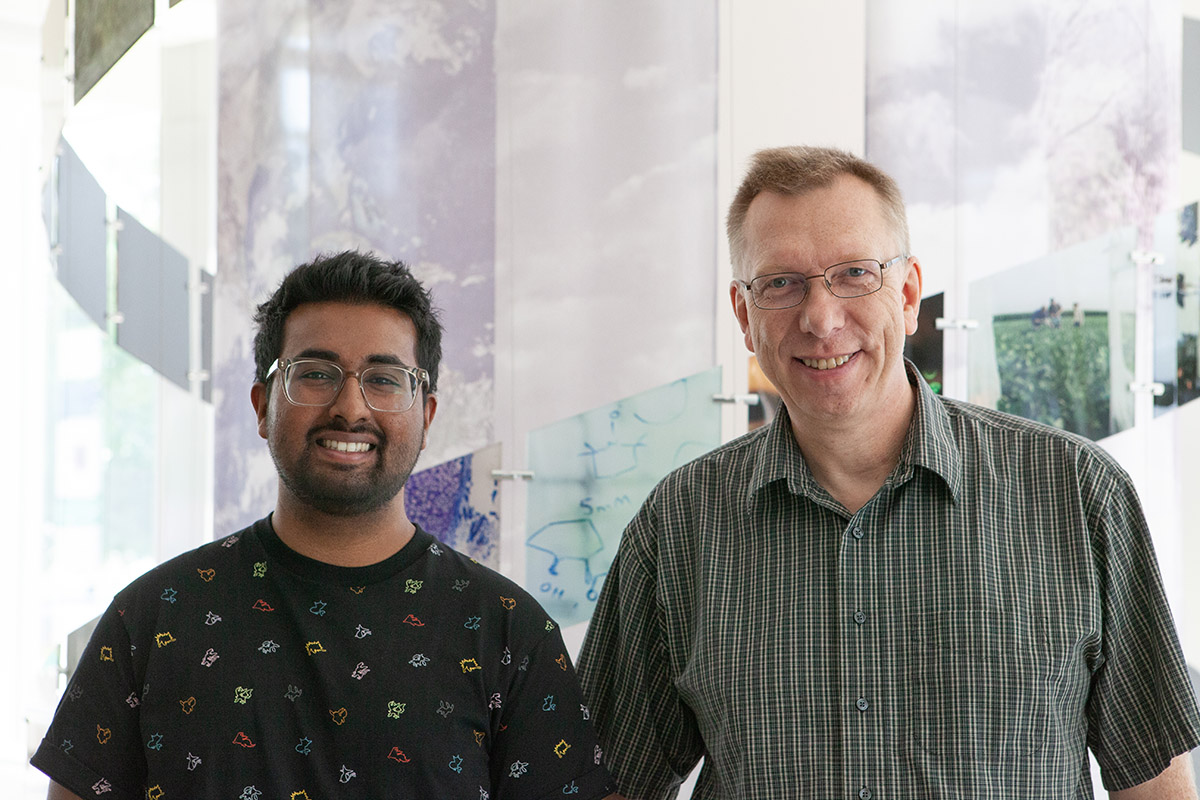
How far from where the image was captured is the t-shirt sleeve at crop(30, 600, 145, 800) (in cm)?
159

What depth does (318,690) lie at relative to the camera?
5.26ft

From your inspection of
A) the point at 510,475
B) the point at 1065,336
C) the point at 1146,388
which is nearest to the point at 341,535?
the point at 510,475

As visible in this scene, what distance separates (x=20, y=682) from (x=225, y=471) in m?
3.41

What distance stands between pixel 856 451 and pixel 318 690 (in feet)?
2.81

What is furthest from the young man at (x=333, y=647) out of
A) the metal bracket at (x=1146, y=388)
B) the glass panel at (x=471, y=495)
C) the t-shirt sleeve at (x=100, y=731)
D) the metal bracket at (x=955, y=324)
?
the metal bracket at (x=1146, y=388)

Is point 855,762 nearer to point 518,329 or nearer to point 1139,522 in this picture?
point 1139,522

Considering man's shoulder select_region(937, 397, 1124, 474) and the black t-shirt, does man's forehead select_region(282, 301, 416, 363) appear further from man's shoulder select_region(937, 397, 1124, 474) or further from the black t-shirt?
man's shoulder select_region(937, 397, 1124, 474)

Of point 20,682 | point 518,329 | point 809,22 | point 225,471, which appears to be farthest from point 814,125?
point 20,682

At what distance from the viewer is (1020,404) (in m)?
3.67

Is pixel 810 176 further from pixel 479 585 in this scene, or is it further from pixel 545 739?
pixel 545 739

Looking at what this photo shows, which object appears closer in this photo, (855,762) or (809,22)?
(855,762)

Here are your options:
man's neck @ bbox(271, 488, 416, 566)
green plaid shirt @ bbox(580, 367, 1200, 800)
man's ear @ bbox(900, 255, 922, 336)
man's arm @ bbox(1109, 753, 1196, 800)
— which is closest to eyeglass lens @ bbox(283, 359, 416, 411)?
man's neck @ bbox(271, 488, 416, 566)

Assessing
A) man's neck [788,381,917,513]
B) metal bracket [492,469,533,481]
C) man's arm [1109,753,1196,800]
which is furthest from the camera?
metal bracket [492,469,533,481]

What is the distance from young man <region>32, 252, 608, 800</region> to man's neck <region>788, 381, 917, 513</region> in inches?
19.0
